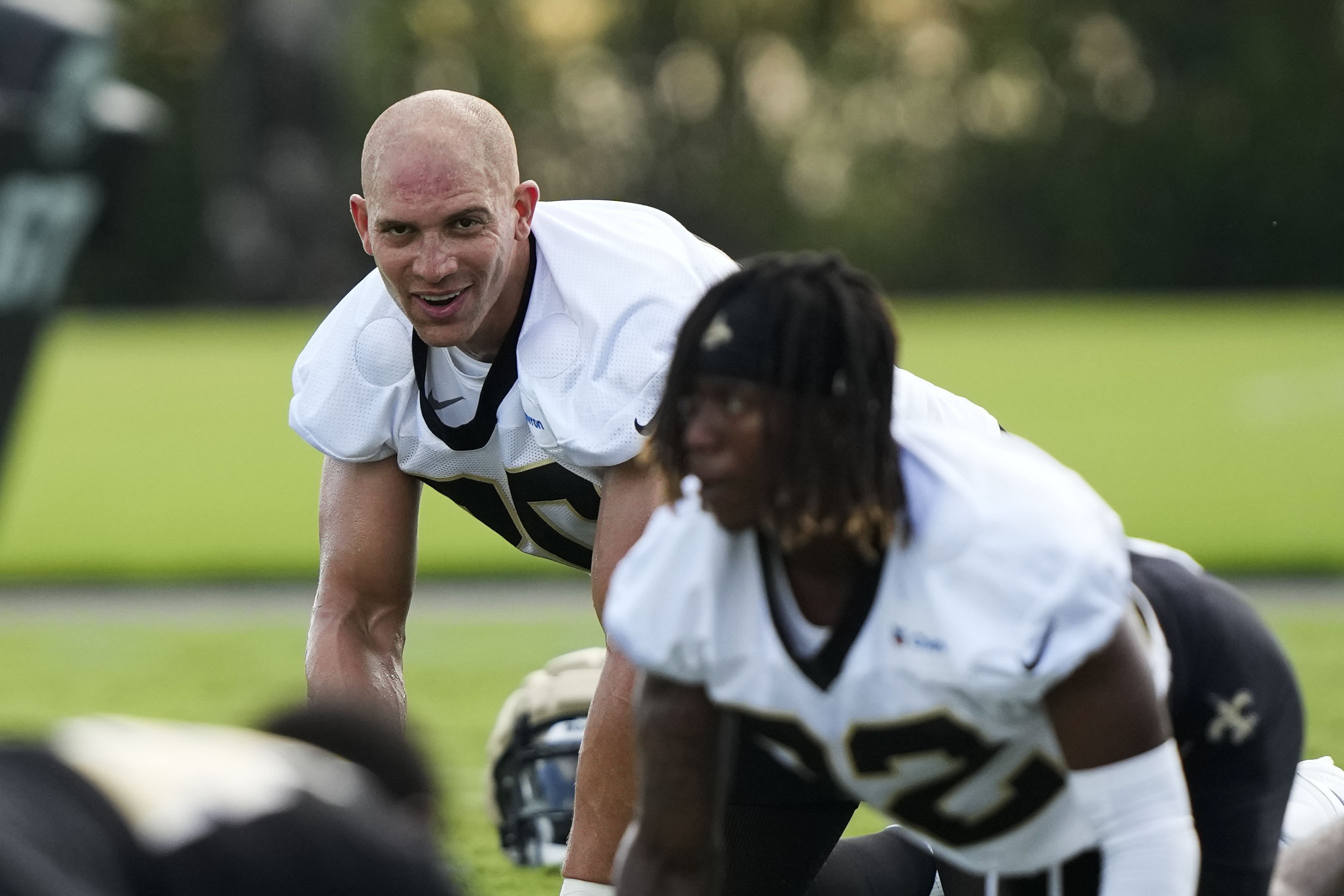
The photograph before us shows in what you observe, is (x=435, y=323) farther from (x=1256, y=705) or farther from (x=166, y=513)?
(x=166, y=513)

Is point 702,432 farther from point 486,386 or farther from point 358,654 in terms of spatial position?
point 358,654

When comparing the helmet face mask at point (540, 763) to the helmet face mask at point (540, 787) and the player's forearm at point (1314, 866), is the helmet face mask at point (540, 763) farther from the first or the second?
the player's forearm at point (1314, 866)

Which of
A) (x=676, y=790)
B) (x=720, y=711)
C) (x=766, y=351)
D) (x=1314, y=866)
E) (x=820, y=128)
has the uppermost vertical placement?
(x=766, y=351)

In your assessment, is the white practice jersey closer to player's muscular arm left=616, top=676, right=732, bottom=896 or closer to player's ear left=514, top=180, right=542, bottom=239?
player's ear left=514, top=180, right=542, bottom=239

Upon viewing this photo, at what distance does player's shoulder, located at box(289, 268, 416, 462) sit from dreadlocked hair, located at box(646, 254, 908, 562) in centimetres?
140

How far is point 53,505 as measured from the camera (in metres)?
14.9

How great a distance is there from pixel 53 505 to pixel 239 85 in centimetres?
1323

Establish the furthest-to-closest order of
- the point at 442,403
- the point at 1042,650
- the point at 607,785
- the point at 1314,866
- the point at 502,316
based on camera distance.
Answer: the point at 442,403 → the point at 502,316 → the point at 607,785 → the point at 1314,866 → the point at 1042,650

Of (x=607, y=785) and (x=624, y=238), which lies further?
(x=624, y=238)

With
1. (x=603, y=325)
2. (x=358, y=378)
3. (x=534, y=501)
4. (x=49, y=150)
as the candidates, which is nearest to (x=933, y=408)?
(x=603, y=325)

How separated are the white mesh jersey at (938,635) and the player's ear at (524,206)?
4.05ft

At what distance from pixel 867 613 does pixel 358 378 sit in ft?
5.41

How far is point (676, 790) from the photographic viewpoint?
2.94 meters

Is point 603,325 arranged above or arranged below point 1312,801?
above
